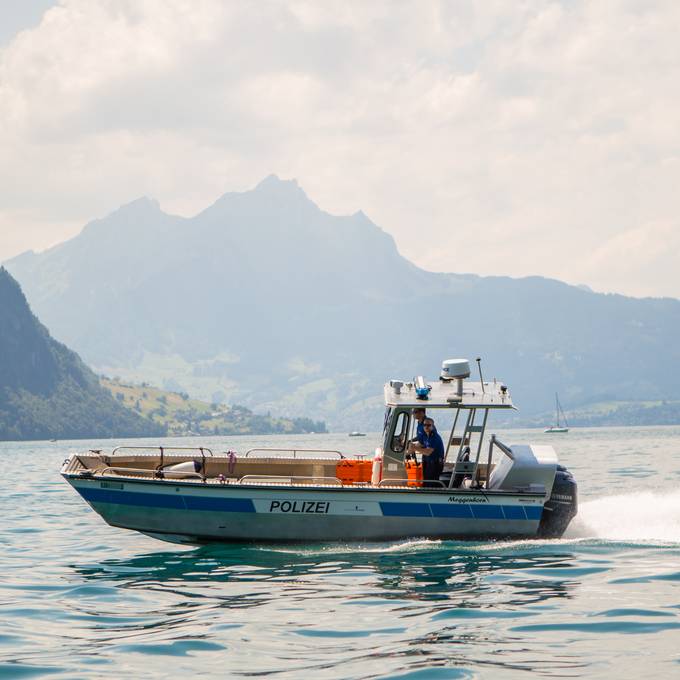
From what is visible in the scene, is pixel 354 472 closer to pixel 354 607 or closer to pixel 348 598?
pixel 348 598

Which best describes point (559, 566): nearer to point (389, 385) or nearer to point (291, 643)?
point (389, 385)

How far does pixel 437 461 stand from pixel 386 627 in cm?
758

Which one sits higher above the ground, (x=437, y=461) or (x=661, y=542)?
(x=437, y=461)

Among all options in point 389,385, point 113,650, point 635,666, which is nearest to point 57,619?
point 113,650

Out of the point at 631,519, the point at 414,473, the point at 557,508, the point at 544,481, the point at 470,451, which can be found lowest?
the point at 631,519

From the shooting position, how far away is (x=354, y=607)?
48.8 ft

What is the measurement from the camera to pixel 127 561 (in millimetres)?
20281

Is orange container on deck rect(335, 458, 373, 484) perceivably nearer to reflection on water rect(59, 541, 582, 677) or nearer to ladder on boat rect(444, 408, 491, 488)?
ladder on boat rect(444, 408, 491, 488)

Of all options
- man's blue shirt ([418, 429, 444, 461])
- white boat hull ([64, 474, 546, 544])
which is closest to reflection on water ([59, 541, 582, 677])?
white boat hull ([64, 474, 546, 544])

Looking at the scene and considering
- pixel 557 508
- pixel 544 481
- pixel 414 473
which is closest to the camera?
pixel 544 481

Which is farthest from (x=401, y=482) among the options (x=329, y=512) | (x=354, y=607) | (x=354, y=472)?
(x=354, y=607)

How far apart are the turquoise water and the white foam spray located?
0.34ft

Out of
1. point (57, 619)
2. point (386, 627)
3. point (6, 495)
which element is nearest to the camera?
point (386, 627)

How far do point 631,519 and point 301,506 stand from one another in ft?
28.1
